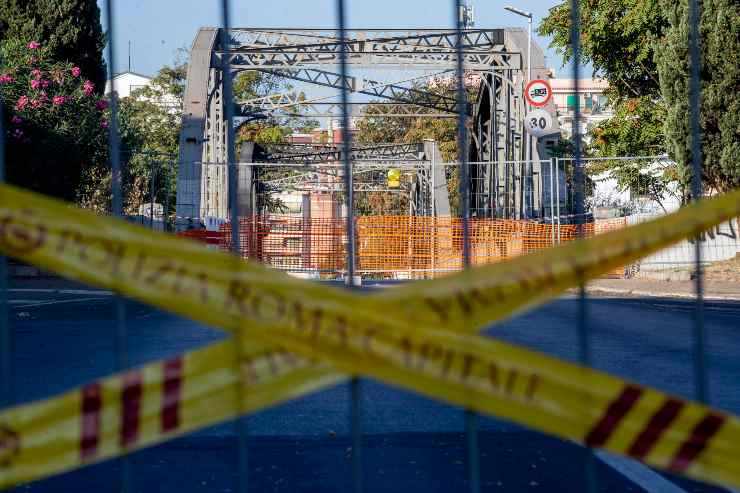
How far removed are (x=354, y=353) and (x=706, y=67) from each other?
75.4ft

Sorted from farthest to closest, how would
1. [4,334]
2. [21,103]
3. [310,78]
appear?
[310,78] → [21,103] → [4,334]

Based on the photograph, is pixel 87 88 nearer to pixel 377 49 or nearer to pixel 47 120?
pixel 47 120

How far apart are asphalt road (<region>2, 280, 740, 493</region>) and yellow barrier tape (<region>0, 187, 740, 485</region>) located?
2.58 ft

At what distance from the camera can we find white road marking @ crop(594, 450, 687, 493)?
4.82 m

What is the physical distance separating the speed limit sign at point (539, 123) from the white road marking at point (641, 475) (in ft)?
65.5

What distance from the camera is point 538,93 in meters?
25.2

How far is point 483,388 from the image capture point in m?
2.10

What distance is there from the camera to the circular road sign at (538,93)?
2511 centimetres

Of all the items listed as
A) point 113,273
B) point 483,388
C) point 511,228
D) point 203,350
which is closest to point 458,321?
point 483,388

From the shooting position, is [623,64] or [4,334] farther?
[623,64]

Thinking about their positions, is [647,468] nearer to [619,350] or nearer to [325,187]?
[619,350]

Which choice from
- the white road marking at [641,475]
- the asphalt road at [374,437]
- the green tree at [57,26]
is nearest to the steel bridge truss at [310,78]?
the green tree at [57,26]

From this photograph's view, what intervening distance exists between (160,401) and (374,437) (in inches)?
164

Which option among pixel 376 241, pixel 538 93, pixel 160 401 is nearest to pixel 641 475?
pixel 160 401
